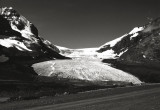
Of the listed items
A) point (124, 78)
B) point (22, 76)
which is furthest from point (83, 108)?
point (124, 78)

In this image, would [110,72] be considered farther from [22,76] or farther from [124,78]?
[22,76]

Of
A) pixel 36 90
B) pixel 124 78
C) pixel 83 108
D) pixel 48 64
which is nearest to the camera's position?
pixel 83 108

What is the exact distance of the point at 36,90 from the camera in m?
65.4

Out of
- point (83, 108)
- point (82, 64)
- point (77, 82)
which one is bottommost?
point (83, 108)

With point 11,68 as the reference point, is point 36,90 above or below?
below

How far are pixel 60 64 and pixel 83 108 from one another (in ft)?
209

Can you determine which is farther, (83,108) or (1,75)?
(1,75)

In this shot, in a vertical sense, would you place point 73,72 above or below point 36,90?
above

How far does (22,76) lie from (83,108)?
50941 millimetres

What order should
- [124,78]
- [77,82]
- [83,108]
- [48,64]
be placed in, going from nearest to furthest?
1. [83,108]
2. [77,82]
3. [124,78]
4. [48,64]

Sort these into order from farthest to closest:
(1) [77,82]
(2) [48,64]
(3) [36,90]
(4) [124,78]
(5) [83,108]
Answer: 1. (2) [48,64]
2. (4) [124,78]
3. (1) [77,82]
4. (3) [36,90]
5. (5) [83,108]

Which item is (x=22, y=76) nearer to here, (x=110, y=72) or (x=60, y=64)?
(x=60, y=64)

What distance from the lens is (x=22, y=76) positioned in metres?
85.0

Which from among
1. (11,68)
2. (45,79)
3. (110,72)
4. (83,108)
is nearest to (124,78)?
(110,72)
